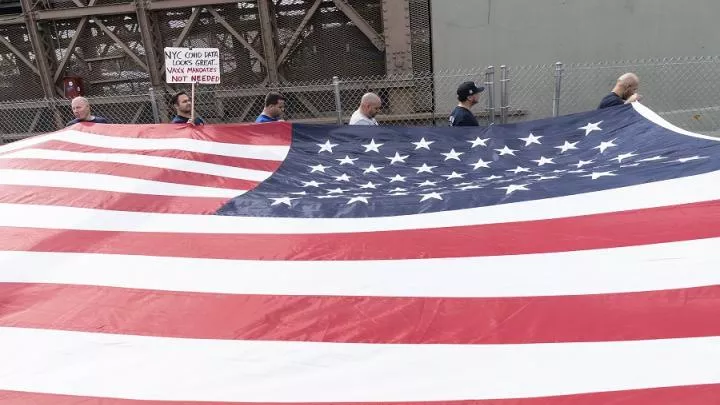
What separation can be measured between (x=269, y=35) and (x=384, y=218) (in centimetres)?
600

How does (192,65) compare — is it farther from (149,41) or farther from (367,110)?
(149,41)

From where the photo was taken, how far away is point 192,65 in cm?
561

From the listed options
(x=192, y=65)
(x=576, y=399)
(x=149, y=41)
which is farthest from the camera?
(x=149, y=41)

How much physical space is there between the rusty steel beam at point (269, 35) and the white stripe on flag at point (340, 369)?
6.78 meters

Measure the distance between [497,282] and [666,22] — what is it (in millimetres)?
7326

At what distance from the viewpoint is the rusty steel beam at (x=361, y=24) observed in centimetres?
809

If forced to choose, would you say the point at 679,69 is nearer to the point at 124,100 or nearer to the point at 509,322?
the point at 509,322

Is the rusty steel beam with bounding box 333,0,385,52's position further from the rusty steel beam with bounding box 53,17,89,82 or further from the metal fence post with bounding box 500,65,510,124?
the rusty steel beam with bounding box 53,17,89,82

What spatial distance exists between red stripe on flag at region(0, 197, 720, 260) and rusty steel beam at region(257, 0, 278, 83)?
5.74m

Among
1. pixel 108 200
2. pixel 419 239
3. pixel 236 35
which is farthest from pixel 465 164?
pixel 236 35

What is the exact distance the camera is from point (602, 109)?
4.88 meters

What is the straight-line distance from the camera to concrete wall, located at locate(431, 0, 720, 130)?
25.2 ft

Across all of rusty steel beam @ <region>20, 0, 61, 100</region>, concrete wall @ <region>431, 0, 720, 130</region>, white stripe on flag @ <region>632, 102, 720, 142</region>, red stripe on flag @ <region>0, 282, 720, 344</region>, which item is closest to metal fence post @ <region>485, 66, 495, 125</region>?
concrete wall @ <region>431, 0, 720, 130</region>

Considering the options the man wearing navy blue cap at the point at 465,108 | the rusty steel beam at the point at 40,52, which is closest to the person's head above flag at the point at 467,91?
the man wearing navy blue cap at the point at 465,108
